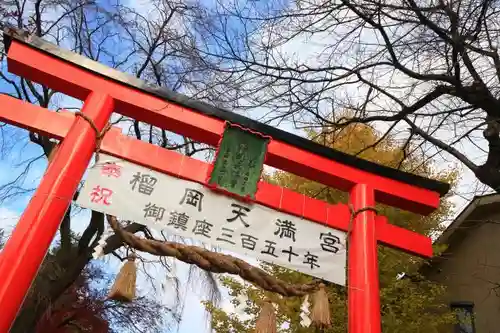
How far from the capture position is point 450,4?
420 cm

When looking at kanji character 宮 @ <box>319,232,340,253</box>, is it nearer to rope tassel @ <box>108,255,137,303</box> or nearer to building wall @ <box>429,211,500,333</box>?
rope tassel @ <box>108,255,137,303</box>

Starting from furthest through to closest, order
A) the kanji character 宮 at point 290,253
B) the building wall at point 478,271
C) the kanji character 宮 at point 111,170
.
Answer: the building wall at point 478,271
the kanji character 宮 at point 290,253
the kanji character 宮 at point 111,170

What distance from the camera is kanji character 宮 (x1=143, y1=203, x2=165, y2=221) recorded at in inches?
155

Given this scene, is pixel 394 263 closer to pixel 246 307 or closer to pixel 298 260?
→ pixel 246 307

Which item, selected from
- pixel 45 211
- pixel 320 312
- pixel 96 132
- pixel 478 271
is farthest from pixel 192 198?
pixel 478 271

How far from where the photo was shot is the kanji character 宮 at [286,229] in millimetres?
Result: 4223

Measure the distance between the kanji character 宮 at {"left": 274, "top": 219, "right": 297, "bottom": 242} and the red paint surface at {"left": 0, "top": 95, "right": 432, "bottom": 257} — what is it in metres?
0.12

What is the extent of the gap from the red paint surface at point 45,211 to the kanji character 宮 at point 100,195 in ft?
0.55

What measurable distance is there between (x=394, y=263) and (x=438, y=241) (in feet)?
11.3

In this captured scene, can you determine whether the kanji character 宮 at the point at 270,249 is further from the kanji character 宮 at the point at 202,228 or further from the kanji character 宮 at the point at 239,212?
the kanji character 宮 at the point at 202,228

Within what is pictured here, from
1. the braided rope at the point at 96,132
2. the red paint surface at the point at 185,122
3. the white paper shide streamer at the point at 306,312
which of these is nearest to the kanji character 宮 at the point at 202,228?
the red paint surface at the point at 185,122

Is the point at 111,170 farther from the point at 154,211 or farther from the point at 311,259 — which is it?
the point at 311,259

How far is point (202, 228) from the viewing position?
4012 millimetres

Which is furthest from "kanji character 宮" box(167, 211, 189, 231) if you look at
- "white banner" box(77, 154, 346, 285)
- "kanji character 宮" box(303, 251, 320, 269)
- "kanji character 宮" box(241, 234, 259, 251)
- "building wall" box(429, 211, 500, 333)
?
"building wall" box(429, 211, 500, 333)
